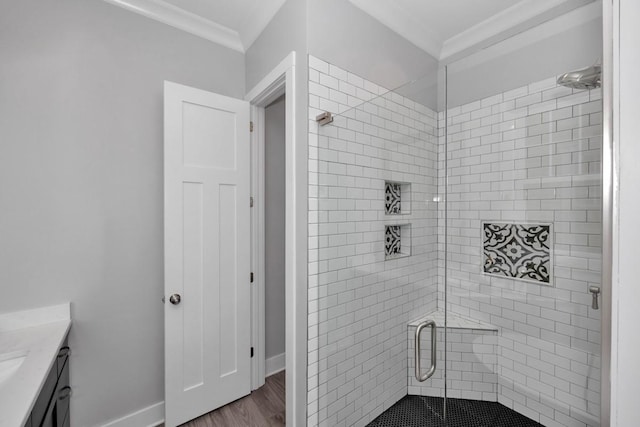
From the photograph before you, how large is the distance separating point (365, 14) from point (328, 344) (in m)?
2.00

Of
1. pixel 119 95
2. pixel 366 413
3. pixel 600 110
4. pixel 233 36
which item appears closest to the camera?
pixel 600 110

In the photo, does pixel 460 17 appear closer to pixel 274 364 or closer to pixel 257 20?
pixel 257 20

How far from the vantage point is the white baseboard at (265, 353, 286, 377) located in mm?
2434

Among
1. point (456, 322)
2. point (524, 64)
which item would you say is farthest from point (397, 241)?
point (524, 64)

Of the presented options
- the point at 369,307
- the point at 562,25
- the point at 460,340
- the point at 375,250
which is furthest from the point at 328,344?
the point at 562,25

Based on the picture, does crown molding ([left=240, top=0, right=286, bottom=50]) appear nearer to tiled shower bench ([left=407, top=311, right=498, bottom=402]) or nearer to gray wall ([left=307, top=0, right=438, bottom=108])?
gray wall ([left=307, top=0, right=438, bottom=108])

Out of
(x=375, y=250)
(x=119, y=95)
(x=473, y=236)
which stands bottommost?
(x=375, y=250)

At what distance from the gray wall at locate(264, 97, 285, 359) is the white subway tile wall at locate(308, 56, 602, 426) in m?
0.98

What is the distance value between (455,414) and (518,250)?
61 cm

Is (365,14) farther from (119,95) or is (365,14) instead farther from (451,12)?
(119,95)

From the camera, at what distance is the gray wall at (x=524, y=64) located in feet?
2.72

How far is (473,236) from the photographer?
1030mm

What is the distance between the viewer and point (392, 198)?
1.29 meters

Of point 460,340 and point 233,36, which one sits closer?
point 460,340
